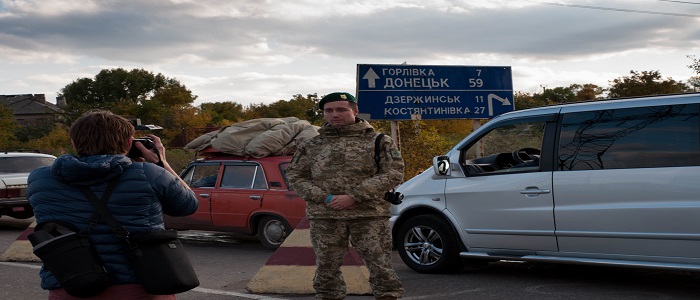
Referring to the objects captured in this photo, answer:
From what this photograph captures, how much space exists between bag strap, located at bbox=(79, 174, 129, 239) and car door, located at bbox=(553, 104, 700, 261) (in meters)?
4.83

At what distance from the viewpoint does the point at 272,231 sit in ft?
36.5

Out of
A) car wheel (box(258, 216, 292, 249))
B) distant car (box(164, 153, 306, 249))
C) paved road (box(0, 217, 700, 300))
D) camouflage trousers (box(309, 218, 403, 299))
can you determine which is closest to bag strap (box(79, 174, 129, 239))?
camouflage trousers (box(309, 218, 403, 299))

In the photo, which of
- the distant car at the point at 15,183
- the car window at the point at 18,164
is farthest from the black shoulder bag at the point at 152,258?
the car window at the point at 18,164

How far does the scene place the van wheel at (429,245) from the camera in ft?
28.0

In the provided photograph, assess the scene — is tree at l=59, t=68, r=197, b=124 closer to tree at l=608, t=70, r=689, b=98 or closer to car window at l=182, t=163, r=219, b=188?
tree at l=608, t=70, r=689, b=98

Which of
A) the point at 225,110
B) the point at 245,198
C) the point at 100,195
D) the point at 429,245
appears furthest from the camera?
the point at 225,110

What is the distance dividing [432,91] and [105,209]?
10594mm

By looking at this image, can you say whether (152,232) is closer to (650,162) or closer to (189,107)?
(650,162)

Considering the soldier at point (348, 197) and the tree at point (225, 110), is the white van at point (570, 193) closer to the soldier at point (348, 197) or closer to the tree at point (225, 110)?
the soldier at point (348, 197)

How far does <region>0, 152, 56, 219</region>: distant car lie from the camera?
15.1 metres

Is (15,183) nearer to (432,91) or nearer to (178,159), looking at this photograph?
(432,91)

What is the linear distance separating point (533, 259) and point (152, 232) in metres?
4.99

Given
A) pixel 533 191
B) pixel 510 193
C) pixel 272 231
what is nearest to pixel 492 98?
pixel 272 231

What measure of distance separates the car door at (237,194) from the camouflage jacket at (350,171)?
541cm
